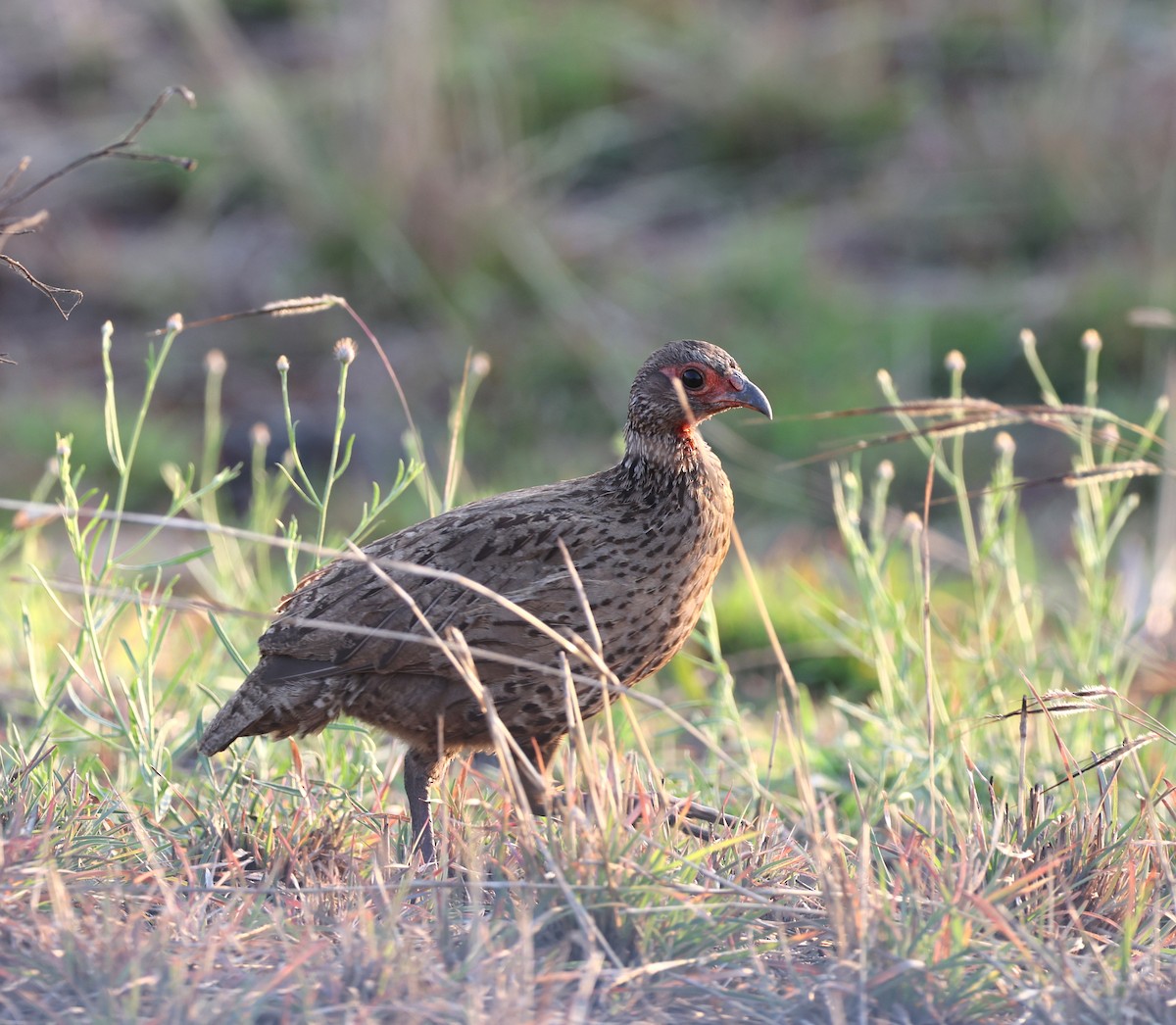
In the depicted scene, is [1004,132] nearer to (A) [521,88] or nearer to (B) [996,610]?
(A) [521,88]

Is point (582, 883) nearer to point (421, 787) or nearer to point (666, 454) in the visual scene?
point (421, 787)

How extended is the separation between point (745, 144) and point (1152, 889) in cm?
754

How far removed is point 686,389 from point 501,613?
2.25 ft

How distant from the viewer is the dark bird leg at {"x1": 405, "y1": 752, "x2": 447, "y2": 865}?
2.93m

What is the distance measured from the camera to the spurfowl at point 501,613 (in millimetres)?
3025

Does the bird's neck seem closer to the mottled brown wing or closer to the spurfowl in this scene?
the spurfowl

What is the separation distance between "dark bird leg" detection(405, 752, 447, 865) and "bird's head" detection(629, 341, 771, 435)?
0.85 meters

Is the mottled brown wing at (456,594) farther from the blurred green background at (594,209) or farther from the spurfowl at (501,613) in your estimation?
the blurred green background at (594,209)

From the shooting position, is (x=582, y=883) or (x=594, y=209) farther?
(x=594, y=209)

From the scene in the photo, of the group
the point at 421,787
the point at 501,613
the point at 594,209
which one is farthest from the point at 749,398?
the point at 594,209

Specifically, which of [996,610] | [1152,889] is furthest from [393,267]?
[1152,889]

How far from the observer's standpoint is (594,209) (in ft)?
30.1

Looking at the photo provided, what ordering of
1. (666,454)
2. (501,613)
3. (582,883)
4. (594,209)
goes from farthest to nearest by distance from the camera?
(594,209), (666,454), (501,613), (582,883)


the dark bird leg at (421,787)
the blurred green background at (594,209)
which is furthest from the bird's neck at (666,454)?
the blurred green background at (594,209)
